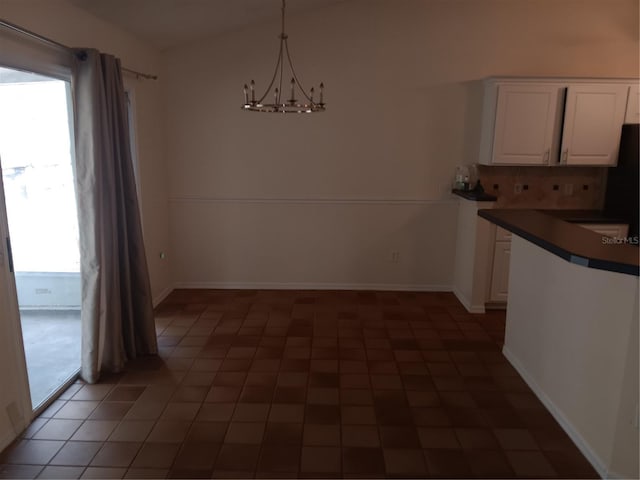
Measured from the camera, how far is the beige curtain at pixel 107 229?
9.18 feet

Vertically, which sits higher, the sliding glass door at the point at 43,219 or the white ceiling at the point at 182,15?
the white ceiling at the point at 182,15

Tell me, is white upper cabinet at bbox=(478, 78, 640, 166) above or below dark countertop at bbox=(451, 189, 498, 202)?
above

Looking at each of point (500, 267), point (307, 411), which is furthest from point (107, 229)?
point (500, 267)

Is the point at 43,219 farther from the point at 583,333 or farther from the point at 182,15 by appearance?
the point at 583,333

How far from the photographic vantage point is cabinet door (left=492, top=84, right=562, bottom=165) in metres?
4.17

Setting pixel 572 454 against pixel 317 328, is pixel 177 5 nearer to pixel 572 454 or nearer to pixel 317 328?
pixel 317 328

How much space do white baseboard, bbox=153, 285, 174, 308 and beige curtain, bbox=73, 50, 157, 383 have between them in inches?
43.5

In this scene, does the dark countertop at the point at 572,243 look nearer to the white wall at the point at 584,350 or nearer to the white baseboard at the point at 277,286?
the white wall at the point at 584,350

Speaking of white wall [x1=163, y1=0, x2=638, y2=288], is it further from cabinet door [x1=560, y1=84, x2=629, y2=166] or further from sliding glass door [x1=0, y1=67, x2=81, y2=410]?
sliding glass door [x1=0, y1=67, x2=81, y2=410]

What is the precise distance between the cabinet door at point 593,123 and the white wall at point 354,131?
1.29 ft

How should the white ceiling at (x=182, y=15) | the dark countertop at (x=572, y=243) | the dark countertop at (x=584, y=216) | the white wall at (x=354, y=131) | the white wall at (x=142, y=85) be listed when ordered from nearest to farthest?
the dark countertop at (x=572, y=243) → the white wall at (x=142, y=85) → the white ceiling at (x=182, y=15) → the dark countertop at (x=584, y=216) → the white wall at (x=354, y=131)

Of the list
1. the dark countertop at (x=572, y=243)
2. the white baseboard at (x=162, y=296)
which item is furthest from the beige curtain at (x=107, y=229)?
the dark countertop at (x=572, y=243)

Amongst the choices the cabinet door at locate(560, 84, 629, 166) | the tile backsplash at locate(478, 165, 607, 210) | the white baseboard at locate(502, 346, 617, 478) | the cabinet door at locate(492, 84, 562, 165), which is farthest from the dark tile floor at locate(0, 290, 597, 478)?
the cabinet door at locate(560, 84, 629, 166)

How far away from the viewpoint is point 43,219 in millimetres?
3346
